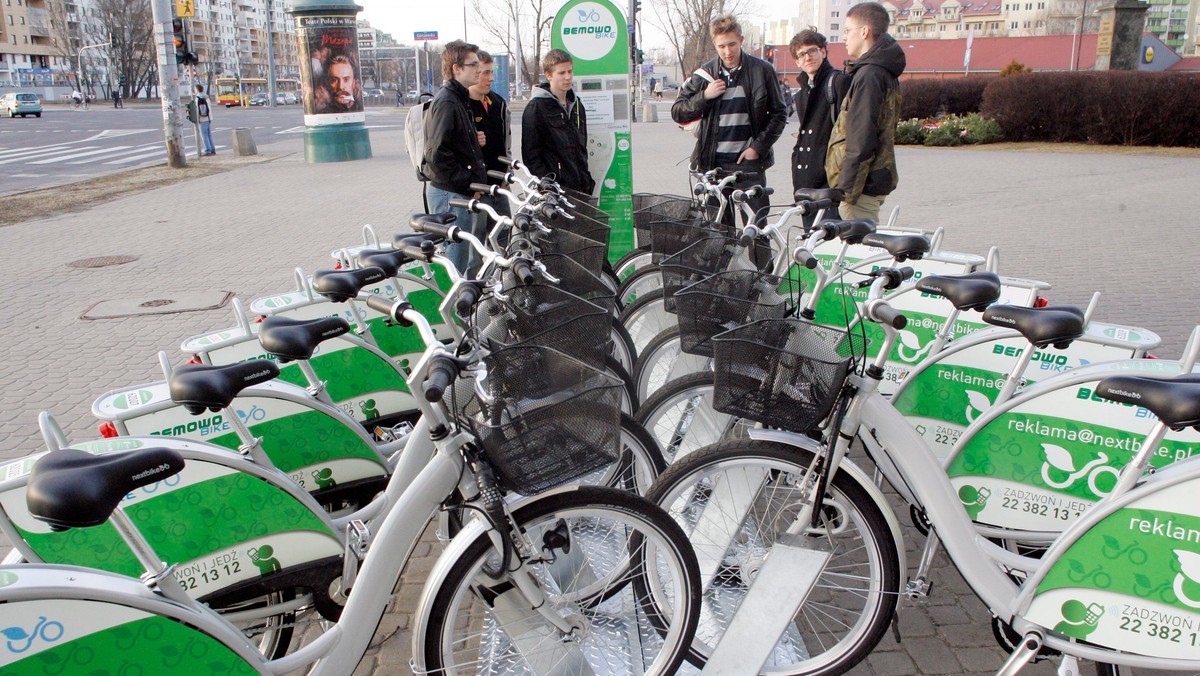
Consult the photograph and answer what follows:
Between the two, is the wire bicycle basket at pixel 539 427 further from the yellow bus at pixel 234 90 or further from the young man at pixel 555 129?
the yellow bus at pixel 234 90

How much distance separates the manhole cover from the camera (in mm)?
8984

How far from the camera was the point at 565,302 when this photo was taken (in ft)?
10.5

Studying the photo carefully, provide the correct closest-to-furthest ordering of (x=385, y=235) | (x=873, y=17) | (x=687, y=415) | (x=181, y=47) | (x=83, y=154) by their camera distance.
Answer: (x=687, y=415)
(x=873, y=17)
(x=385, y=235)
(x=181, y=47)
(x=83, y=154)

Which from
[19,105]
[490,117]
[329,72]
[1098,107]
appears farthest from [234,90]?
[490,117]

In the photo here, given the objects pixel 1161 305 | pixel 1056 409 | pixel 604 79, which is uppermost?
pixel 604 79

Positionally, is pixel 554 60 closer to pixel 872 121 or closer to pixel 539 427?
pixel 872 121

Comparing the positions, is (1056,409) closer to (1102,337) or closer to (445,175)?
(1102,337)

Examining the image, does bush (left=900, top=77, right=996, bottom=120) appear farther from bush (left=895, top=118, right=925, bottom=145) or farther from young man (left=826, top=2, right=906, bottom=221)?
young man (left=826, top=2, right=906, bottom=221)

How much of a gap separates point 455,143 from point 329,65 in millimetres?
12373

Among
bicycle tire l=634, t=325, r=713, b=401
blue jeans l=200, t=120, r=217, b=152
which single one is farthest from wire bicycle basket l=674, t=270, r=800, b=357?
blue jeans l=200, t=120, r=217, b=152

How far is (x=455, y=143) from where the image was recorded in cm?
561

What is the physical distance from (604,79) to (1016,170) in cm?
1108

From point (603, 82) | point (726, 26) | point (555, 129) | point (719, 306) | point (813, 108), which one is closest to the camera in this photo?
point (719, 306)

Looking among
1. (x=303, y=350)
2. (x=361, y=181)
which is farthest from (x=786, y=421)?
(x=361, y=181)
